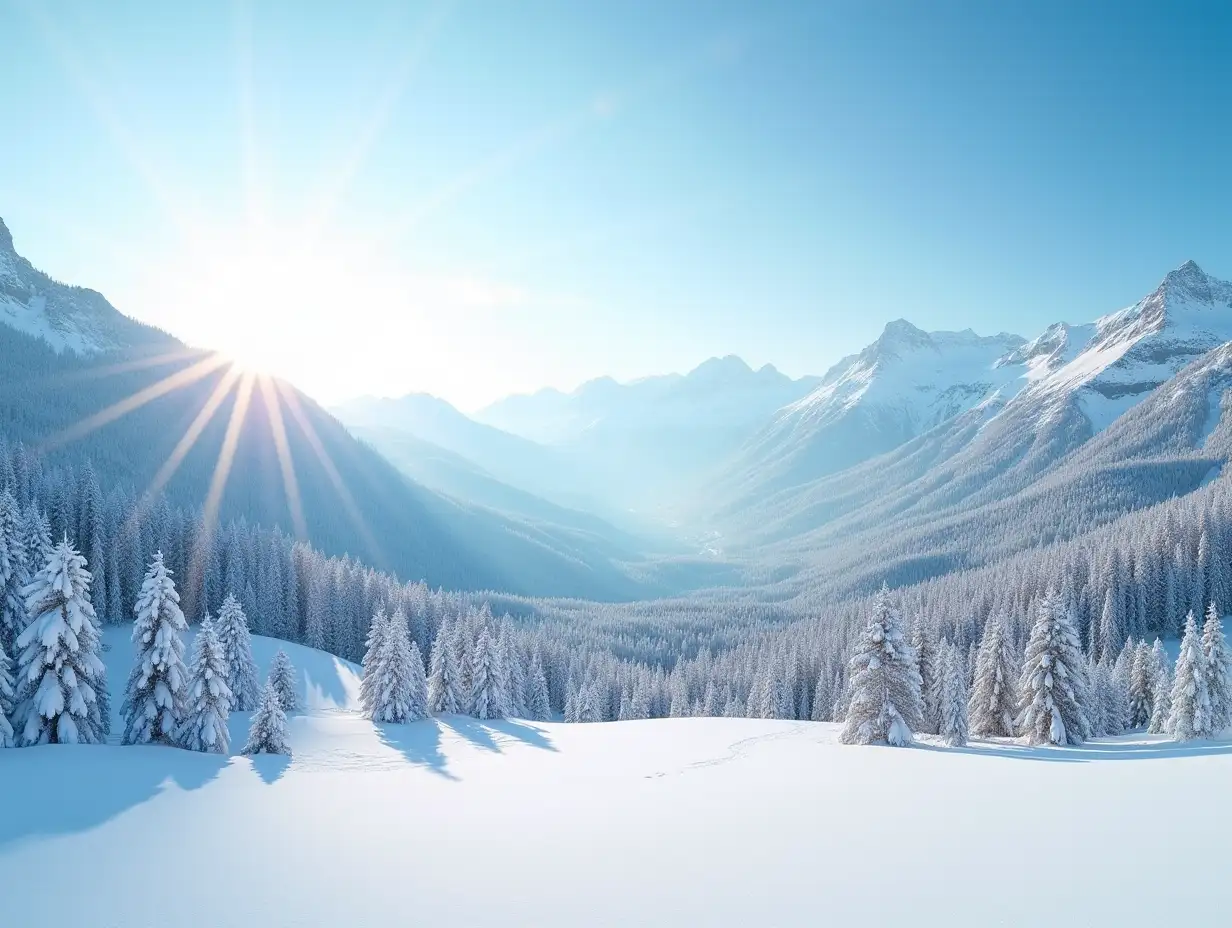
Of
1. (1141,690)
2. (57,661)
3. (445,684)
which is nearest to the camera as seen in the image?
(57,661)

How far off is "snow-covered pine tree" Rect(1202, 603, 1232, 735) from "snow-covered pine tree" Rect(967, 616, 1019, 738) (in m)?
11.5

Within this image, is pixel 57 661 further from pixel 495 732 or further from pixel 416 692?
pixel 495 732

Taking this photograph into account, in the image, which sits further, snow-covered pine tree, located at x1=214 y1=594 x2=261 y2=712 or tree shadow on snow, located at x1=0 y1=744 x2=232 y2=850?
snow-covered pine tree, located at x1=214 y1=594 x2=261 y2=712

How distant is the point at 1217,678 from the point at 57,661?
7497 cm

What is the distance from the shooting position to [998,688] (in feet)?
157

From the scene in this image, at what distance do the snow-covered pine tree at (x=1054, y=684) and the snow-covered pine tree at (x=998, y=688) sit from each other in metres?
5.56

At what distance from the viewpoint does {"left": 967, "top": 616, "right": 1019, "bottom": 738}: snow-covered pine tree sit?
47.5 metres

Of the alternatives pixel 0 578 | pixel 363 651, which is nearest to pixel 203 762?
pixel 0 578

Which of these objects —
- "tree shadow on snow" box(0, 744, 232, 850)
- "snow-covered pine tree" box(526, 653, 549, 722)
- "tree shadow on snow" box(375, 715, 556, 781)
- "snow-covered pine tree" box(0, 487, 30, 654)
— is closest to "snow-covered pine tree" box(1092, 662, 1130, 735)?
"tree shadow on snow" box(375, 715, 556, 781)

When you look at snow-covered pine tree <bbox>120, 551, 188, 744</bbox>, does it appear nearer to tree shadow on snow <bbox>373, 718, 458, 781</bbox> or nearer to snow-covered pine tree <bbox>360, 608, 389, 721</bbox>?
tree shadow on snow <bbox>373, 718, 458, 781</bbox>

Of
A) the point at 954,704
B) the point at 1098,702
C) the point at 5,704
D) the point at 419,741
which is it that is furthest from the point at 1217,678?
the point at 5,704

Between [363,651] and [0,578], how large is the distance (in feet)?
197

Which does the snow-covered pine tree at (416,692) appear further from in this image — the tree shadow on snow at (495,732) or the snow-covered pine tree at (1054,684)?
the snow-covered pine tree at (1054,684)

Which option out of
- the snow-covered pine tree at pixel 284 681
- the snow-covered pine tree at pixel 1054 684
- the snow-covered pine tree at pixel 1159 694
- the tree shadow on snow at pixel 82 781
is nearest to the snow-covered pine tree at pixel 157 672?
the tree shadow on snow at pixel 82 781
